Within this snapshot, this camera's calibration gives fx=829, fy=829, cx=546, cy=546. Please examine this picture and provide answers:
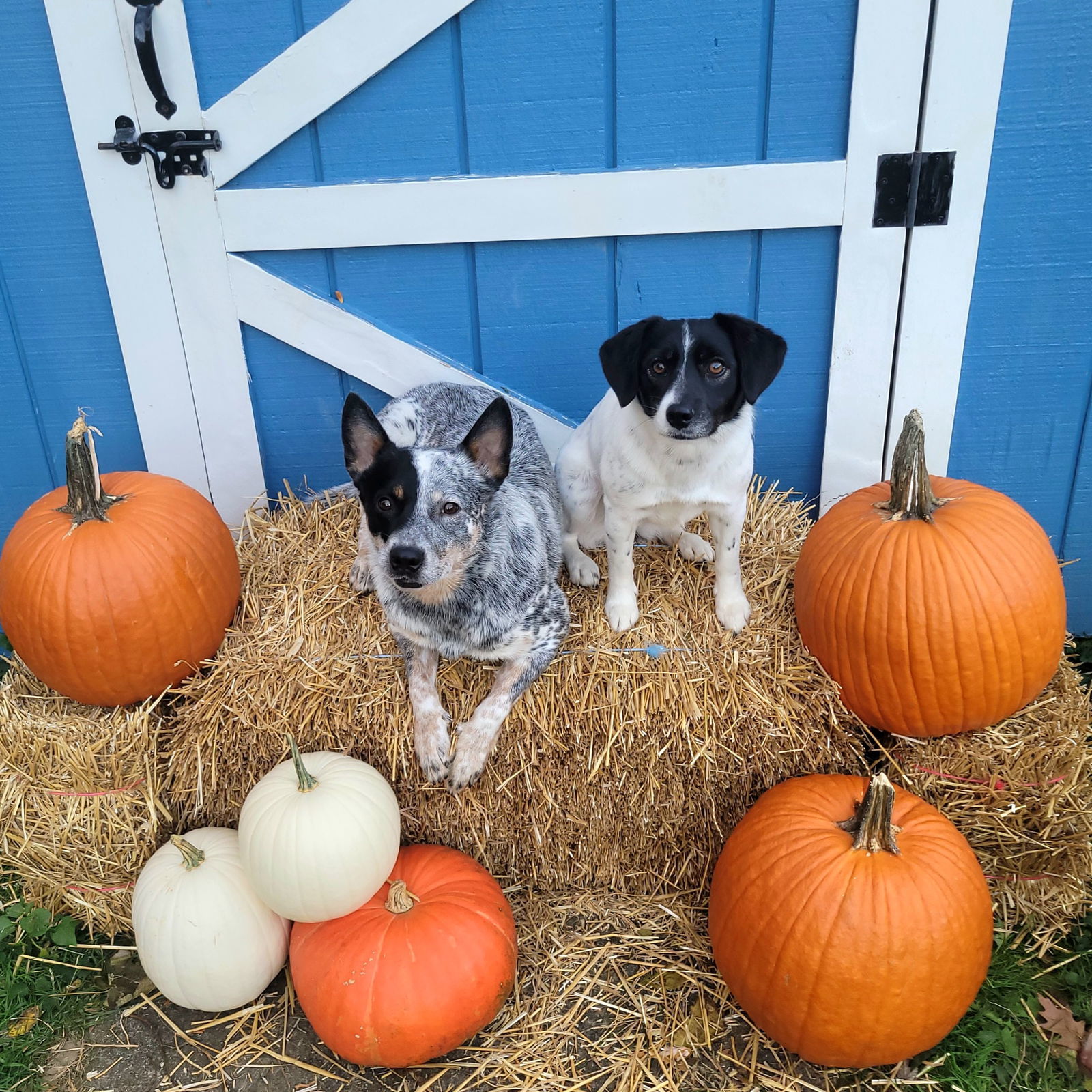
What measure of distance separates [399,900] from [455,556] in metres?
0.96

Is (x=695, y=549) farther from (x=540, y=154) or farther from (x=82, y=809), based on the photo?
(x=82, y=809)

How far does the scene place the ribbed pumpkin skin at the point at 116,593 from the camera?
97.5 inches

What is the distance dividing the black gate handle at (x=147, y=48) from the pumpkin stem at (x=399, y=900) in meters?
2.59

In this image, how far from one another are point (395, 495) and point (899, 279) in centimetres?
190

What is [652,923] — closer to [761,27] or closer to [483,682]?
[483,682]

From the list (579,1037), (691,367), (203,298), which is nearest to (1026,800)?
(579,1037)

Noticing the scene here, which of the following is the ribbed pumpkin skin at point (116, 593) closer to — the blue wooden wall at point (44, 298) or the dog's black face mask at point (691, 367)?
the blue wooden wall at point (44, 298)

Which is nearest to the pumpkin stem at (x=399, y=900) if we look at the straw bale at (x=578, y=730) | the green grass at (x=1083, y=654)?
the straw bale at (x=578, y=730)

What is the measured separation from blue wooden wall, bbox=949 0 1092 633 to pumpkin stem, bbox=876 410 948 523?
81 centimetres

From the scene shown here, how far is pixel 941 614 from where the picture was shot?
7.53ft

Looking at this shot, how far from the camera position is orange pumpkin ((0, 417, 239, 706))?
8.12 feet

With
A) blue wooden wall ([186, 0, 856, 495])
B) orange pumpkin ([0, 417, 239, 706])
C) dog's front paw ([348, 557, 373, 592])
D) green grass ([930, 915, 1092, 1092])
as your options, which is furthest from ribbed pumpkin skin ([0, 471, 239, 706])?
green grass ([930, 915, 1092, 1092])

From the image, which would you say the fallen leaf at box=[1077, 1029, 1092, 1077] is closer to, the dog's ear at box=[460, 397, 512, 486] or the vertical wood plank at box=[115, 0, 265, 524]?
the dog's ear at box=[460, 397, 512, 486]

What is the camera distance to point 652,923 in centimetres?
257
